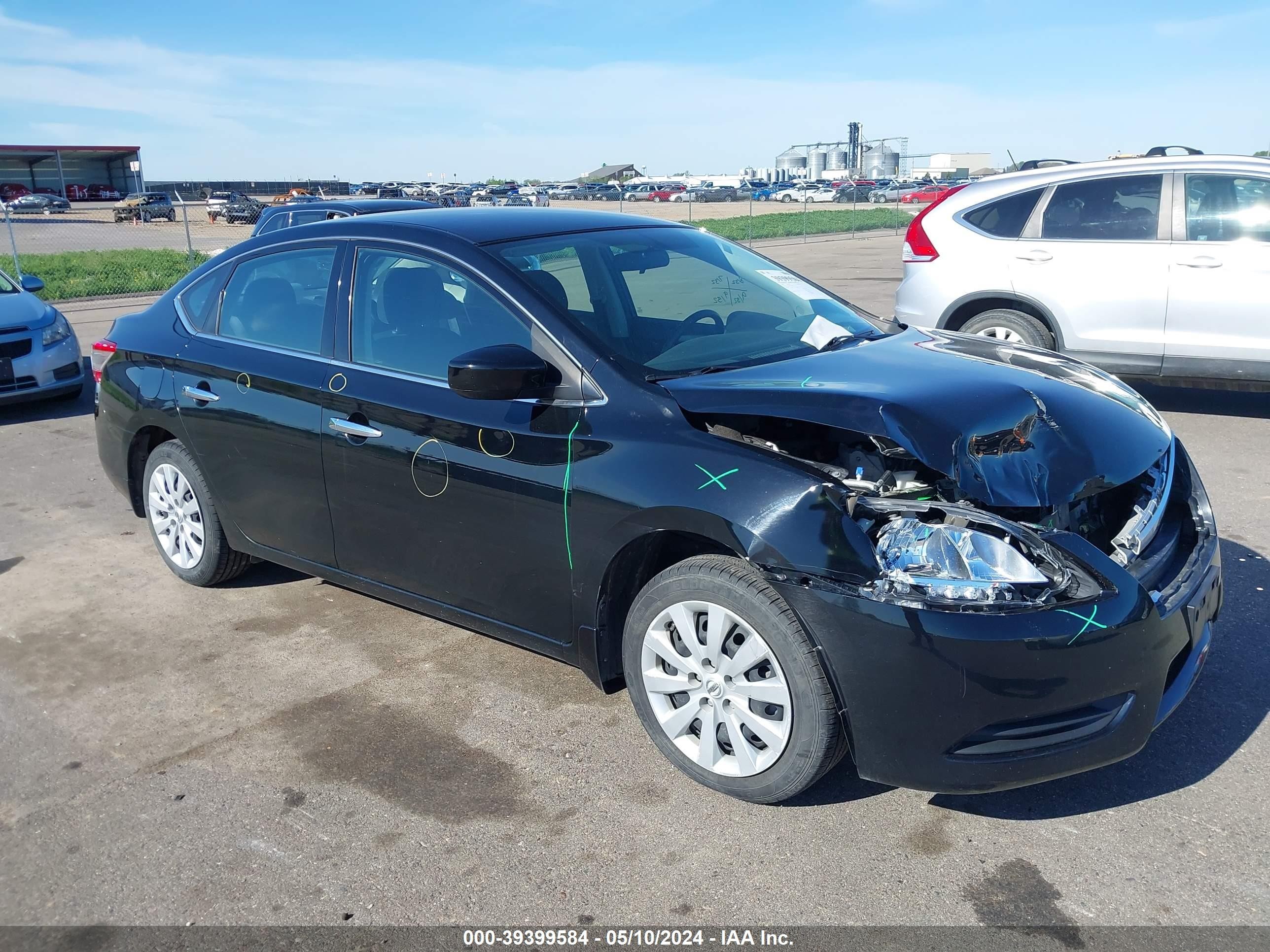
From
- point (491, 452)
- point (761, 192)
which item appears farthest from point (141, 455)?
point (761, 192)

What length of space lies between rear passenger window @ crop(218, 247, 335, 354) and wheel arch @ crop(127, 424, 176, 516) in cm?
73

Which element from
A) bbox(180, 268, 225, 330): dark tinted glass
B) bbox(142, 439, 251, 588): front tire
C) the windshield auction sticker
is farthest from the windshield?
bbox(142, 439, 251, 588): front tire

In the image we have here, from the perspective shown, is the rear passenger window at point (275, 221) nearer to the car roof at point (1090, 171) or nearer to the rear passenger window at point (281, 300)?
the car roof at point (1090, 171)

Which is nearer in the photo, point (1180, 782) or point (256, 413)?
point (1180, 782)

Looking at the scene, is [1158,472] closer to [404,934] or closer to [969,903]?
[969,903]

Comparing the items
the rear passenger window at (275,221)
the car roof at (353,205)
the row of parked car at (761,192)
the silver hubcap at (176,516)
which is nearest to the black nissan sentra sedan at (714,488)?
the silver hubcap at (176,516)

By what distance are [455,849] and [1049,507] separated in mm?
1931

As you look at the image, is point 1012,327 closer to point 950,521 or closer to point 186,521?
point 950,521

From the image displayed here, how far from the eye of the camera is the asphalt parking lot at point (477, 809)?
9.16 ft

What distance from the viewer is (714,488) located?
3.06 metres

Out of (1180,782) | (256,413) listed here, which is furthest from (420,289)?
(1180,782)

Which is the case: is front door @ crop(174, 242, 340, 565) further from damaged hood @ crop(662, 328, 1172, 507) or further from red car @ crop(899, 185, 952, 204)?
red car @ crop(899, 185, 952, 204)

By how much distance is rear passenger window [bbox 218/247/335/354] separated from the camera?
425cm

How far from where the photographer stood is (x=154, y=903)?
284 cm
